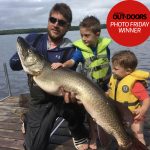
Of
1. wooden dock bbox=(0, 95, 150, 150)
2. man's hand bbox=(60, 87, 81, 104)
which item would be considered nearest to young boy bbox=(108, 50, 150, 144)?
man's hand bbox=(60, 87, 81, 104)

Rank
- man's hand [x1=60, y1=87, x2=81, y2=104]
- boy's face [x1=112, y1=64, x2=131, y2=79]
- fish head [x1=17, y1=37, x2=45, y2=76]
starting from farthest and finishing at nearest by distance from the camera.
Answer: boy's face [x1=112, y1=64, x2=131, y2=79], fish head [x1=17, y1=37, x2=45, y2=76], man's hand [x1=60, y1=87, x2=81, y2=104]

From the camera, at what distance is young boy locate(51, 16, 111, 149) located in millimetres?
5789

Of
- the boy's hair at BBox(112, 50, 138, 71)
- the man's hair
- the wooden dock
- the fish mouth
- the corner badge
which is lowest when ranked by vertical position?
the wooden dock

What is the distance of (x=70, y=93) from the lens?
510 centimetres

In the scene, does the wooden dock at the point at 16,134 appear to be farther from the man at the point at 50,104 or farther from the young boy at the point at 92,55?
the young boy at the point at 92,55

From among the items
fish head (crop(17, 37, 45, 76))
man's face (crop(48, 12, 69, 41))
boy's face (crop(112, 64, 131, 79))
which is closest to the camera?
fish head (crop(17, 37, 45, 76))

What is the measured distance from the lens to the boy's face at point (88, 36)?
18.9 feet

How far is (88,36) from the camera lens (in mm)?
5809

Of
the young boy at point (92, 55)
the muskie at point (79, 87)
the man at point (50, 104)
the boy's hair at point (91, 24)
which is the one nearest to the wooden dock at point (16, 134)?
the man at point (50, 104)

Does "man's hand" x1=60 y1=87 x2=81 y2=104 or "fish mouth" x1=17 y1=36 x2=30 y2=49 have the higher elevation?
"fish mouth" x1=17 y1=36 x2=30 y2=49

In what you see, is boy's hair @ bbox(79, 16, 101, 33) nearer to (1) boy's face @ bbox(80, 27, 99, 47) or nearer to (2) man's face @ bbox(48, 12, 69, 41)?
(1) boy's face @ bbox(80, 27, 99, 47)

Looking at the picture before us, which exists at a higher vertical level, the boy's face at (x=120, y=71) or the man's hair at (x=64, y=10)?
the man's hair at (x=64, y=10)

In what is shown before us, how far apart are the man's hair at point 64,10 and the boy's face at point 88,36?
30 cm

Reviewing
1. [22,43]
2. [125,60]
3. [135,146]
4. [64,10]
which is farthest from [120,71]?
[22,43]
